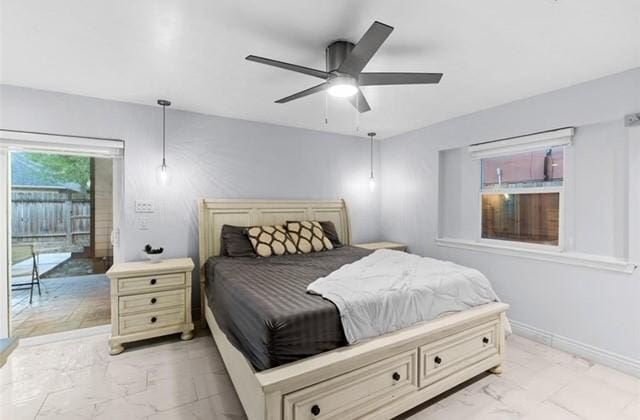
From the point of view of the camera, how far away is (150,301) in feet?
9.24

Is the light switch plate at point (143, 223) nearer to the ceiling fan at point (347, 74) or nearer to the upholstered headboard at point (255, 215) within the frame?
the upholstered headboard at point (255, 215)

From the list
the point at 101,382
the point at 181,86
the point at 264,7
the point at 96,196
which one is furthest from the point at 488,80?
the point at 96,196

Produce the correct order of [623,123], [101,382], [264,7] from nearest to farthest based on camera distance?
[264,7]
[101,382]
[623,123]

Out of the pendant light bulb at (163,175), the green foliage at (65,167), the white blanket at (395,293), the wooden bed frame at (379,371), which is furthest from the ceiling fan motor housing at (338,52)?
the green foliage at (65,167)

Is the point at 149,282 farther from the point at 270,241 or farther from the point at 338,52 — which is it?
the point at 338,52

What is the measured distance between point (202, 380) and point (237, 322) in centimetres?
79

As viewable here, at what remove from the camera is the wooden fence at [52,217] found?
13.1 ft

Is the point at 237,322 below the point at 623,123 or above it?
below

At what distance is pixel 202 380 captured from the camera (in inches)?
89.7

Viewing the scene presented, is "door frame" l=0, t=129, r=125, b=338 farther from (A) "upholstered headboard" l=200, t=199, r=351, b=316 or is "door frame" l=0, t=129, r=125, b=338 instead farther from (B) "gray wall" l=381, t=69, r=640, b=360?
(B) "gray wall" l=381, t=69, r=640, b=360

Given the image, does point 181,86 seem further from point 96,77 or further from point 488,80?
point 488,80

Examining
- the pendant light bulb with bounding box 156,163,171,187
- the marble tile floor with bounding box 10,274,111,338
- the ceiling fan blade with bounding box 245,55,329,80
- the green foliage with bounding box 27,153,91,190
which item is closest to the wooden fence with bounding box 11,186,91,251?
the green foliage with bounding box 27,153,91,190

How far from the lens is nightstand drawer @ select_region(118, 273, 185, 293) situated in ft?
8.88

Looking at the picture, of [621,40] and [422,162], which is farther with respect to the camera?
[422,162]
